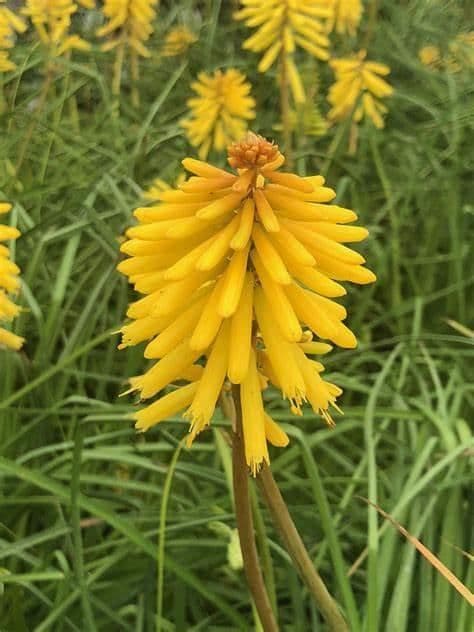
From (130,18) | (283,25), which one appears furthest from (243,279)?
(130,18)

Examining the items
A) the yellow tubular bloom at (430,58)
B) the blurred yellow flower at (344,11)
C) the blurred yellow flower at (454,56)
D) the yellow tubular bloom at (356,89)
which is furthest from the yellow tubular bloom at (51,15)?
the yellow tubular bloom at (430,58)

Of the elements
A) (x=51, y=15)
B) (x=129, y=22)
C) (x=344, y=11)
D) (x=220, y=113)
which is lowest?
(x=220, y=113)

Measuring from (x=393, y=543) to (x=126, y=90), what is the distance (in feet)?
10.3

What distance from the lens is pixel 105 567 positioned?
172cm

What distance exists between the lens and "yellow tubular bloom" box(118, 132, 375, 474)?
108 centimetres

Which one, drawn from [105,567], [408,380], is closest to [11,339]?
[105,567]

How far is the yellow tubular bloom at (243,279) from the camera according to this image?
108 cm

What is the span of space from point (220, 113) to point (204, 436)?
124cm

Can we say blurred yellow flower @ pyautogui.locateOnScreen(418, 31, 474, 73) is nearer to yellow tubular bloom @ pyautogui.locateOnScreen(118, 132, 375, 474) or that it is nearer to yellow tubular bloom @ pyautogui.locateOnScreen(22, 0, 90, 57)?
yellow tubular bloom @ pyautogui.locateOnScreen(22, 0, 90, 57)

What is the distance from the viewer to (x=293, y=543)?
119 centimetres

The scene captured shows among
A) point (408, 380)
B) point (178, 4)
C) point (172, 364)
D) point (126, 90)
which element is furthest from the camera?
point (178, 4)

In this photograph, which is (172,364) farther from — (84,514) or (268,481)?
(84,514)

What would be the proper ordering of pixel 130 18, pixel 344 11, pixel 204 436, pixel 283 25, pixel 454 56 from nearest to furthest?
pixel 204 436 → pixel 283 25 → pixel 130 18 → pixel 344 11 → pixel 454 56

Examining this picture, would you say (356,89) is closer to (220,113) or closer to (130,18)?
(220,113)
